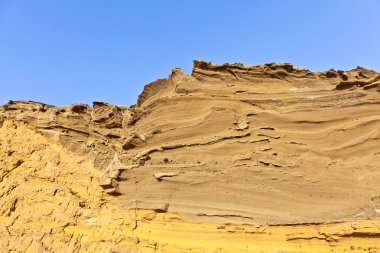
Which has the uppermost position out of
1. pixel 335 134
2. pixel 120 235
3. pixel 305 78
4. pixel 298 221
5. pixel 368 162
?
pixel 305 78

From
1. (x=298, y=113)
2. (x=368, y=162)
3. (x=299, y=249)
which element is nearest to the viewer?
(x=299, y=249)

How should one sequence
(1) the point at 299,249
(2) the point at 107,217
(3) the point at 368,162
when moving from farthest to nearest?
(3) the point at 368,162, (2) the point at 107,217, (1) the point at 299,249

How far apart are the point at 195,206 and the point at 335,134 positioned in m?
4.11

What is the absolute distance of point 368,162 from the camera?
9961 mm

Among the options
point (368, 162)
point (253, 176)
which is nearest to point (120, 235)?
point (253, 176)

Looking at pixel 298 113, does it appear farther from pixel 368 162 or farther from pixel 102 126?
pixel 102 126

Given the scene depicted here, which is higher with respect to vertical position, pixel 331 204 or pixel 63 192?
pixel 331 204

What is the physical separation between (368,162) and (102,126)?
22.7 ft

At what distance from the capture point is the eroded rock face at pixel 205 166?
8562 mm

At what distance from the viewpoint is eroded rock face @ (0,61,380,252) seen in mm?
8562

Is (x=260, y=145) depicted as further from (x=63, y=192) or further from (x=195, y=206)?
(x=63, y=192)

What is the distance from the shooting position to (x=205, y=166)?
32.1 feet

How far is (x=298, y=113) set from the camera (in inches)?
418

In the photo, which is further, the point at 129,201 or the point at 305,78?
the point at 305,78
